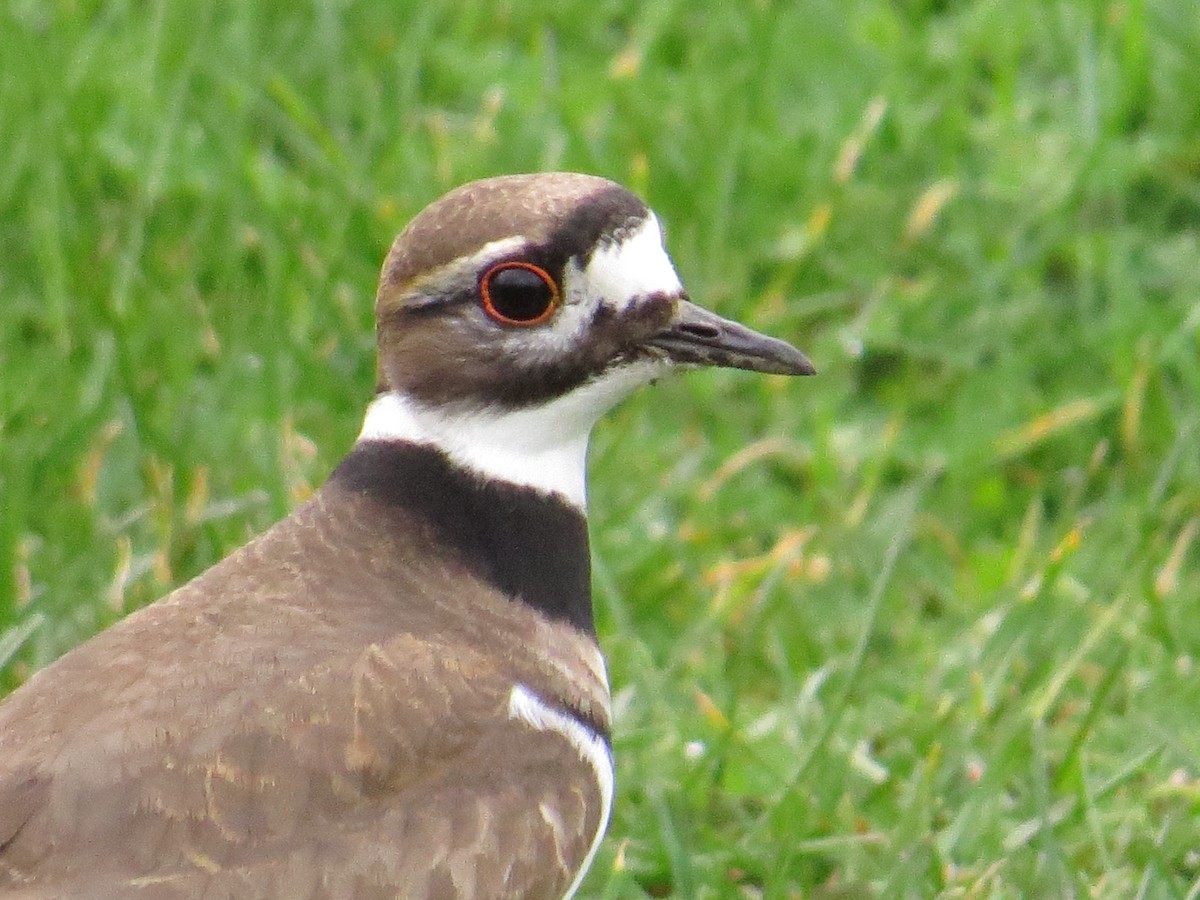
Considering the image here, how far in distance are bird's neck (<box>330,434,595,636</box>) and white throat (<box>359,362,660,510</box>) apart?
2 cm

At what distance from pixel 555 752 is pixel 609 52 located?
3.96m

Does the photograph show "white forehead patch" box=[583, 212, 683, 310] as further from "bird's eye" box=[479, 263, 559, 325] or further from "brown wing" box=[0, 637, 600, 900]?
"brown wing" box=[0, 637, 600, 900]

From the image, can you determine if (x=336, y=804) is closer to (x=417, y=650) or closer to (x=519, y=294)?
(x=417, y=650)

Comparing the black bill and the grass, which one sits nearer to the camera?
the black bill

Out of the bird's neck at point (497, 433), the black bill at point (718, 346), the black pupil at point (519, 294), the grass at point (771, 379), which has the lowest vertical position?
the grass at point (771, 379)

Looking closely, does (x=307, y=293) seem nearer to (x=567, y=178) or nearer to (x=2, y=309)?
(x=2, y=309)

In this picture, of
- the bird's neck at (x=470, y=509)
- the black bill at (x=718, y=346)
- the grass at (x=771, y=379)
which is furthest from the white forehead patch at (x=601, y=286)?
the grass at (x=771, y=379)

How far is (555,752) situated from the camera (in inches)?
163

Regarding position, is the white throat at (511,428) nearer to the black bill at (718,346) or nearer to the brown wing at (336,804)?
the black bill at (718,346)

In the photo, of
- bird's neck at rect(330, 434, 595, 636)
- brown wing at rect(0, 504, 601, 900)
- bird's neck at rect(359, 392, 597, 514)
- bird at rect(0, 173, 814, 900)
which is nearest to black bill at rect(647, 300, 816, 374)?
bird at rect(0, 173, 814, 900)

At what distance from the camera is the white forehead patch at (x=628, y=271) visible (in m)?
4.30

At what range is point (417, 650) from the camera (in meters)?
4.11

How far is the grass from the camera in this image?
5.05m

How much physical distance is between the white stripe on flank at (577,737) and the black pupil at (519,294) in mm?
683
